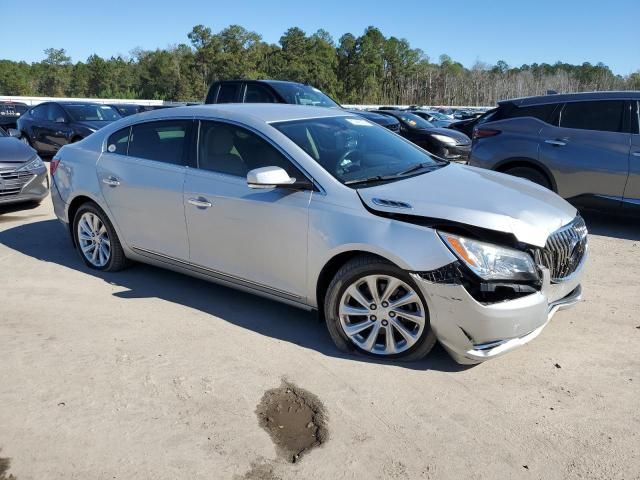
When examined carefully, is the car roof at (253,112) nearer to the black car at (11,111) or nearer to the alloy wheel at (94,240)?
the alloy wheel at (94,240)

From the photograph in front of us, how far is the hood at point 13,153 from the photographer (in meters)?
8.01

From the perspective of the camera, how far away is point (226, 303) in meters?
4.81

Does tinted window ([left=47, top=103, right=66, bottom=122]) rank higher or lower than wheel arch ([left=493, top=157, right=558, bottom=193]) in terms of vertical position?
higher

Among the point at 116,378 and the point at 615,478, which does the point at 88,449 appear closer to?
the point at 116,378

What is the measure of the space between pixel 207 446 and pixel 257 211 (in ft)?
5.79

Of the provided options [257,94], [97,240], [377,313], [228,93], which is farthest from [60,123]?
[377,313]

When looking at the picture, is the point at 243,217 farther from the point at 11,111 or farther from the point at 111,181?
the point at 11,111

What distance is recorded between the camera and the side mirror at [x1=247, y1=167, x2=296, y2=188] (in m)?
3.84

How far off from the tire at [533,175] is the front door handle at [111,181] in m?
5.13

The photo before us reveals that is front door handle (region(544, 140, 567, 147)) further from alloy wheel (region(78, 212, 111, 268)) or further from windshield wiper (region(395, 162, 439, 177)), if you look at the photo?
alloy wheel (region(78, 212, 111, 268))

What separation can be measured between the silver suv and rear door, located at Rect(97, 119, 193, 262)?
0.01 meters

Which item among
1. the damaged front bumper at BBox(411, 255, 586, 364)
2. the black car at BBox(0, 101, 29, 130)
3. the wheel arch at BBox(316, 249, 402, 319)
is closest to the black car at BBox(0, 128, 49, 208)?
the wheel arch at BBox(316, 249, 402, 319)

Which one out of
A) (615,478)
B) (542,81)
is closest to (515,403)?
(615,478)

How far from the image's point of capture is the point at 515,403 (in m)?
3.29
